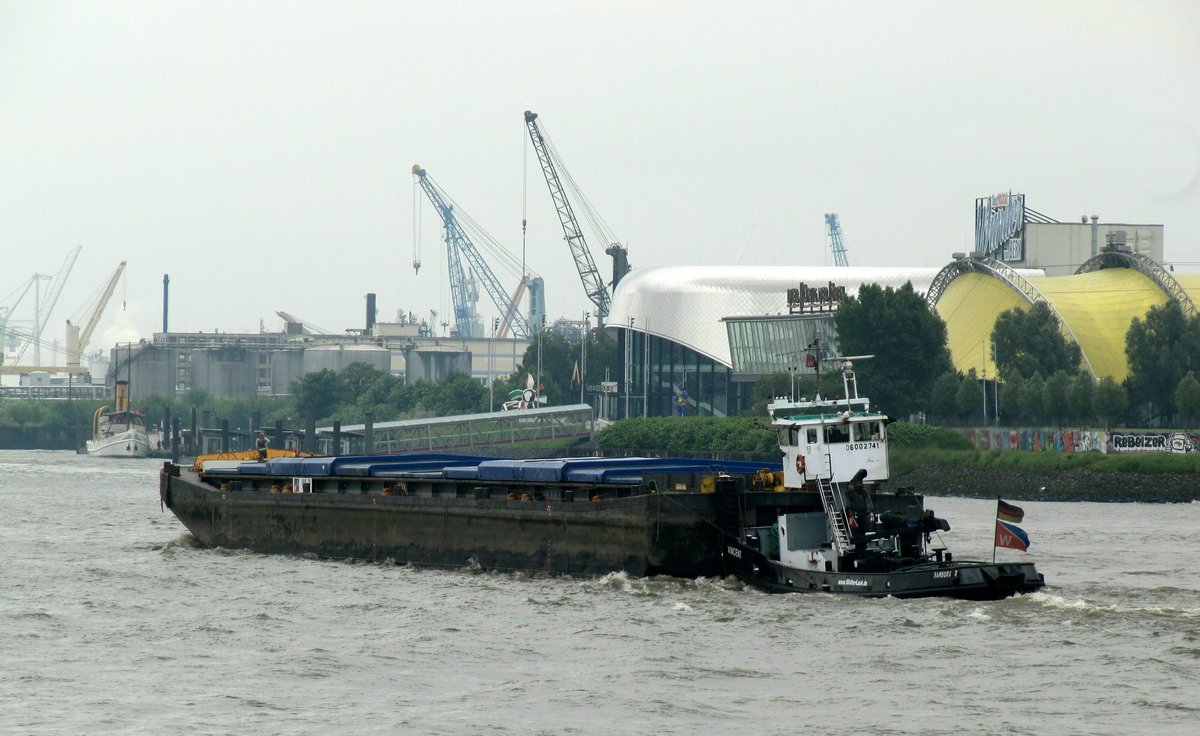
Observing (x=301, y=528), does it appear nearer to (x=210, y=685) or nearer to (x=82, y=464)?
(x=210, y=685)

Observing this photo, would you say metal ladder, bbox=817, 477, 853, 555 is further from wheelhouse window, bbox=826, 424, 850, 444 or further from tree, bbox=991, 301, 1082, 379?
tree, bbox=991, 301, 1082, 379

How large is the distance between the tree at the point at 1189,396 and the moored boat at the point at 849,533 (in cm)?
7795

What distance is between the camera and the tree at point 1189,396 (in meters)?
126

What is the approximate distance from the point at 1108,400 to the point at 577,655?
307ft

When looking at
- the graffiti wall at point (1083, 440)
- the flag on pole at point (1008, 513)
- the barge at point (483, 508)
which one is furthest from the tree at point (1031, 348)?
the flag on pole at point (1008, 513)

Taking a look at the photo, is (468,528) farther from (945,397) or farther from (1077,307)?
(1077,307)

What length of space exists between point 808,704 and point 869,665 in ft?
A: 14.1

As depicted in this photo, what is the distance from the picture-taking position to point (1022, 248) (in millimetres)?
187750

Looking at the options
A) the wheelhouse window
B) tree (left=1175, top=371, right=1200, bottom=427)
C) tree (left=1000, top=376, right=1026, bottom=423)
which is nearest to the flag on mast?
the wheelhouse window

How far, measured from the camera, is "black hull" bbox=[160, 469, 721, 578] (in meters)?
53.1

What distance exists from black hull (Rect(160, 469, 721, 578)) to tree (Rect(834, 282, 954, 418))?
259 ft

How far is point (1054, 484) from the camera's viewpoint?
111812 mm

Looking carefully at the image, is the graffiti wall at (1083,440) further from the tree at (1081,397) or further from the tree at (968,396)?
the tree at (968,396)

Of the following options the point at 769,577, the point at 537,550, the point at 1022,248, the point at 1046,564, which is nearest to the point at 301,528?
the point at 537,550
